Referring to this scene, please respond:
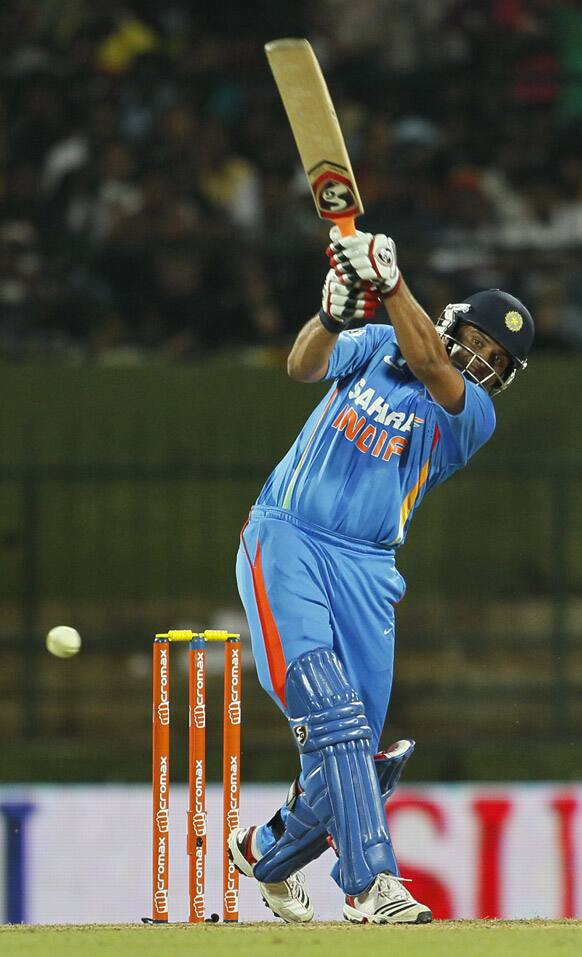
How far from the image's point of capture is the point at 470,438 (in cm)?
471

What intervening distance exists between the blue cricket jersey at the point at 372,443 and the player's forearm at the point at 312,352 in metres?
0.05

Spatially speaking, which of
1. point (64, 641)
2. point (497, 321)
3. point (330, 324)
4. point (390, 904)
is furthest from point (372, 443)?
point (64, 641)

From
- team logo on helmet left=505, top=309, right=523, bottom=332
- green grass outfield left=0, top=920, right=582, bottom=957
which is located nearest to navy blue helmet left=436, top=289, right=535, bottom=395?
team logo on helmet left=505, top=309, right=523, bottom=332

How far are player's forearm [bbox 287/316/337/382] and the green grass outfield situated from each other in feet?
4.70

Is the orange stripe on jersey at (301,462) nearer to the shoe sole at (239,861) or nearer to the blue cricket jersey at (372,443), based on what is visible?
the blue cricket jersey at (372,443)

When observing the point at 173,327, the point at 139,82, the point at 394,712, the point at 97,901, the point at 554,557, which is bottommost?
the point at 97,901

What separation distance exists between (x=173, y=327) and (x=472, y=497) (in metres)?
2.03

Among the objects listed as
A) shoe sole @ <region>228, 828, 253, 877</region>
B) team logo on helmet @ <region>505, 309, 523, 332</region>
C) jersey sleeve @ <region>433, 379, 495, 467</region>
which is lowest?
shoe sole @ <region>228, 828, 253, 877</region>

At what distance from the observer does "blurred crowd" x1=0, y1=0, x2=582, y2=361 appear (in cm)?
921

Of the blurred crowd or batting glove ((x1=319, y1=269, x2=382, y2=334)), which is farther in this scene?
the blurred crowd

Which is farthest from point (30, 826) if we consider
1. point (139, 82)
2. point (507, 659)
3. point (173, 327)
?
point (139, 82)

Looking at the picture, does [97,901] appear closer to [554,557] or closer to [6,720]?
[6,720]

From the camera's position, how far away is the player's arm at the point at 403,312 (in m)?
4.29

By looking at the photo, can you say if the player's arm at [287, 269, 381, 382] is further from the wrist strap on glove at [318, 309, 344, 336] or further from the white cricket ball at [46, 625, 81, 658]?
the white cricket ball at [46, 625, 81, 658]
